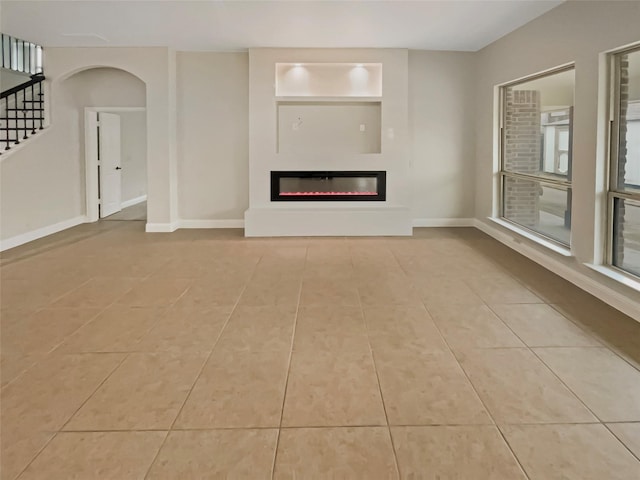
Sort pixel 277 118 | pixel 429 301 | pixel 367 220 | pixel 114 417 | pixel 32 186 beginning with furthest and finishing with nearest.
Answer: pixel 277 118
pixel 367 220
pixel 32 186
pixel 429 301
pixel 114 417

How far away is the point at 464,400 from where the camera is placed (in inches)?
113

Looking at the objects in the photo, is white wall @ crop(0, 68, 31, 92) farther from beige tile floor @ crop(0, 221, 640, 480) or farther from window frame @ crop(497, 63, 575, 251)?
window frame @ crop(497, 63, 575, 251)

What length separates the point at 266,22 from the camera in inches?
262

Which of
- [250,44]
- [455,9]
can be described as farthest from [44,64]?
[455,9]

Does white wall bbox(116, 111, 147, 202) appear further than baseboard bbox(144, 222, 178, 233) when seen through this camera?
Yes

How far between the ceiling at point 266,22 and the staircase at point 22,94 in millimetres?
642

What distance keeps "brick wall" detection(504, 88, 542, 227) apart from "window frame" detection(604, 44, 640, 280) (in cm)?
209

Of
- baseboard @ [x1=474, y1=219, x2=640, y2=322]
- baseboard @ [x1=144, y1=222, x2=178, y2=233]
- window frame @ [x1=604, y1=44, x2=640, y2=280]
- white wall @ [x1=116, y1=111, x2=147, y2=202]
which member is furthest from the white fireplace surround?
white wall @ [x1=116, y1=111, x2=147, y2=202]

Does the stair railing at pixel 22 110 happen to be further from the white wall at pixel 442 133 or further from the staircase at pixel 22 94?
the white wall at pixel 442 133

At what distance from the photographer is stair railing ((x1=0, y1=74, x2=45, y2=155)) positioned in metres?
8.19

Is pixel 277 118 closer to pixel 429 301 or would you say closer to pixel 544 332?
pixel 429 301

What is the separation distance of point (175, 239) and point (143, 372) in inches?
189

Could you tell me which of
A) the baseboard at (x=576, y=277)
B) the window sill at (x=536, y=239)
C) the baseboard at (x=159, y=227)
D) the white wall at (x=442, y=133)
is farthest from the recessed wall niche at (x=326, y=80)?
the baseboard at (x=576, y=277)

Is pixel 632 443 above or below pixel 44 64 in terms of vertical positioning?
below
